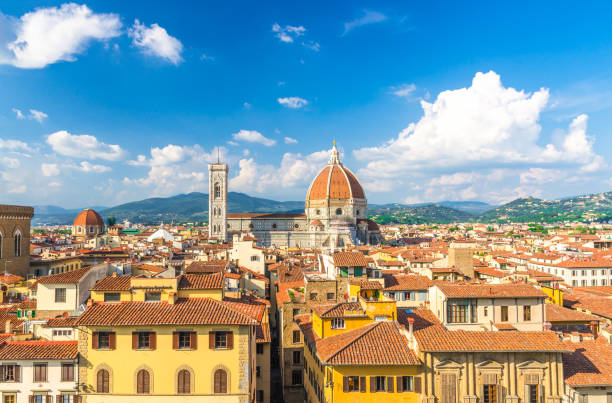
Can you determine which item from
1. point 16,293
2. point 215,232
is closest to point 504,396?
point 16,293

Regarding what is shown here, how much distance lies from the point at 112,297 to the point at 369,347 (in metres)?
12.2

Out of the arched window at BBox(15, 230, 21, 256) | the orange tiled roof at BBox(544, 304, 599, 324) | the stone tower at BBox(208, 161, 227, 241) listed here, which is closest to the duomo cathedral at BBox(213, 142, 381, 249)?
the stone tower at BBox(208, 161, 227, 241)

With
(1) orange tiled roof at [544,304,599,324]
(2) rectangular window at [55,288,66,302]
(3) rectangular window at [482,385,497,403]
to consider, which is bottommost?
(3) rectangular window at [482,385,497,403]

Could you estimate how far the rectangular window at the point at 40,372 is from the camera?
1995 centimetres

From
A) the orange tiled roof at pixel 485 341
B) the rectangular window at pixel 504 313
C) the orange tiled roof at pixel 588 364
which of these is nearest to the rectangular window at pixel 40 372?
the orange tiled roof at pixel 485 341

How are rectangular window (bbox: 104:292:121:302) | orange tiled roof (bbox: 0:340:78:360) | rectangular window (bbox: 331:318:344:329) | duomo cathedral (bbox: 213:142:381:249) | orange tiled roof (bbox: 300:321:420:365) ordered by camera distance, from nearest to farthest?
1. orange tiled roof (bbox: 0:340:78:360)
2. orange tiled roof (bbox: 300:321:420:365)
3. rectangular window (bbox: 104:292:121:302)
4. rectangular window (bbox: 331:318:344:329)
5. duomo cathedral (bbox: 213:142:381:249)

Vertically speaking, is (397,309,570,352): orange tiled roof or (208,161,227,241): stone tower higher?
(208,161,227,241): stone tower

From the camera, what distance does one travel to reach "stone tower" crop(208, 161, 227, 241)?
146 meters

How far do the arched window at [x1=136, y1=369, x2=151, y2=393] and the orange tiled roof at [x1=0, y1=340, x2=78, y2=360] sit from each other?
A: 2.74m

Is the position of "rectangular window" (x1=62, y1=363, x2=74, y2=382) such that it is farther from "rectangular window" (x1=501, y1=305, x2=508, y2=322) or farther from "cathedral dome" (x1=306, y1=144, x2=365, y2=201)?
"cathedral dome" (x1=306, y1=144, x2=365, y2=201)

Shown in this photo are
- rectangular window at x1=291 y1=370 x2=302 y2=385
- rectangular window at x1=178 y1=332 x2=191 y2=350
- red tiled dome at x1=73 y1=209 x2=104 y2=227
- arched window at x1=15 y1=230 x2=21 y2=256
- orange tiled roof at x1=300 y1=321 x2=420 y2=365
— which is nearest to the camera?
orange tiled roof at x1=300 y1=321 x2=420 y2=365

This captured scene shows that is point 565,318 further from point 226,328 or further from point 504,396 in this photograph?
point 226,328

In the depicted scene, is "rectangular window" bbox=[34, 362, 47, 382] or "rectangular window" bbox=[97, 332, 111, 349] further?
"rectangular window" bbox=[97, 332, 111, 349]

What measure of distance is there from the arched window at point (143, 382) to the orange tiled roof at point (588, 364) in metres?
17.1
